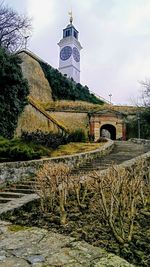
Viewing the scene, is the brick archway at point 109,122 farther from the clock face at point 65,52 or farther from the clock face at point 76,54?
the clock face at point 76,54

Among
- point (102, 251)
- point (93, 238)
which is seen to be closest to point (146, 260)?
point (102, 251)

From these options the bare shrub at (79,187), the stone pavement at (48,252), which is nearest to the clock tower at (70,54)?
the bare shrub at (79,187)

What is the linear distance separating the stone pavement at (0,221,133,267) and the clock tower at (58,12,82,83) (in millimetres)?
52200

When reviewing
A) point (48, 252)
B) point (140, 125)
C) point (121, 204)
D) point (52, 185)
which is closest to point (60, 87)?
point (140, 125)

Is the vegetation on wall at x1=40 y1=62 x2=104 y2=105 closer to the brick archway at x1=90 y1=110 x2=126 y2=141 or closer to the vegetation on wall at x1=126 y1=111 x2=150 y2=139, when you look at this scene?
the brick archway at x1=90 y1=110 x2=126 y2=141

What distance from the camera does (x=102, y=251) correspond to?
335 centimetres

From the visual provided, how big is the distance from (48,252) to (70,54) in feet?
183

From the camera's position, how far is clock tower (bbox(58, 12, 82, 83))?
5584cm

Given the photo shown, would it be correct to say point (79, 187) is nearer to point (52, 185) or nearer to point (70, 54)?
point (52, 185)

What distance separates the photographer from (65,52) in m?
58.0

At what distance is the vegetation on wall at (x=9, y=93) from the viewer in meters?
15.3

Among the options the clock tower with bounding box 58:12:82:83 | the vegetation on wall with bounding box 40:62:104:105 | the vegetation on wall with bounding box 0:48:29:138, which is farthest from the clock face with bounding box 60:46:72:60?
the vegetation on wall with bounding box 0:48:29:138

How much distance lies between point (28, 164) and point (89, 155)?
3254 millimetres

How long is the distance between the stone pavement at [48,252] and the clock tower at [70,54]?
52200mm
